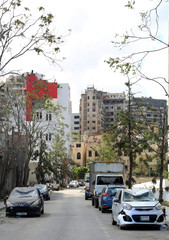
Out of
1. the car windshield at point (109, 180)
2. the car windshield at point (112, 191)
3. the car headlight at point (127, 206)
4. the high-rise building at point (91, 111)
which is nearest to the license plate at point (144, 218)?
the car headlight at point (127, 206)

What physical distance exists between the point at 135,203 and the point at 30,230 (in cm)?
391

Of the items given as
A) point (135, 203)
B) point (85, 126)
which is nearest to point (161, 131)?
point (135, 203)

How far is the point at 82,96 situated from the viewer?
178000mm

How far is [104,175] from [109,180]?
0.53 m

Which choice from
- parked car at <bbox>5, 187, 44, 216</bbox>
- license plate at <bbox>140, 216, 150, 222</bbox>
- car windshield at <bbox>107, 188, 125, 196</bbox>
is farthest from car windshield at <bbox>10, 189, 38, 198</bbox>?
license plate at <bbox>140, 216, 150, 222</bbox>

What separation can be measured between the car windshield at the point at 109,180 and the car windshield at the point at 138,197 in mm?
15895

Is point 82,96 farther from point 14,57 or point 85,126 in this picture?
point 14,57

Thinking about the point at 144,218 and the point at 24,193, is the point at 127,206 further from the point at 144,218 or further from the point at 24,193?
the point at 24,193

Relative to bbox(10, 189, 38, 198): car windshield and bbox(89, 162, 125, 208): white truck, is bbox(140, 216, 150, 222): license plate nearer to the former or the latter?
bbox(10, 189, 38, 198): car windshield

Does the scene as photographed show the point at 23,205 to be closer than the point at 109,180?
Yes

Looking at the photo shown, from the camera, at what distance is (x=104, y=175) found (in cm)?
3406

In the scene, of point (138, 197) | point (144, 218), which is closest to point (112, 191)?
point (138, 197)

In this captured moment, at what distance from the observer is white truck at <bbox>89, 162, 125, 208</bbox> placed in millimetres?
33000

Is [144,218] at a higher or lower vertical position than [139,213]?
lower
